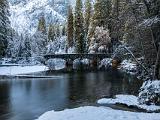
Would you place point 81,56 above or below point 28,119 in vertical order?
above

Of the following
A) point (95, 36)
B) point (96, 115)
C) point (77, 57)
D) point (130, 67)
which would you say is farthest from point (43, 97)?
point (95, 36)

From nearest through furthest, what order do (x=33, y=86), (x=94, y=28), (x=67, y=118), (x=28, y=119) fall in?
(x=67, y=118)
(x=28, y=119)
(x=33, y=86)
(x=94, y=28)

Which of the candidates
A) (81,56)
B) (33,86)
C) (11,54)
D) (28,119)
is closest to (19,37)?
(11,54)

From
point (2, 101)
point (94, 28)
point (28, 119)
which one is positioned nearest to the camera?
point (28, 119)

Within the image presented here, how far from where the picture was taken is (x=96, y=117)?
54.3 ft

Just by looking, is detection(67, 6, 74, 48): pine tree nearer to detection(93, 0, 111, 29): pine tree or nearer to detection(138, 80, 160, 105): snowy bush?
detection(93, 0, 111, 29): pine tree

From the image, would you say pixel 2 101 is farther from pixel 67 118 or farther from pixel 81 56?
pixel 81 56

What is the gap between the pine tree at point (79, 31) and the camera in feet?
245

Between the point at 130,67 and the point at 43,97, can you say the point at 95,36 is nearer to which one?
the point at 130,67

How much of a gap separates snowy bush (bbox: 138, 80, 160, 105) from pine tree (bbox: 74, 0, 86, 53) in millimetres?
52901

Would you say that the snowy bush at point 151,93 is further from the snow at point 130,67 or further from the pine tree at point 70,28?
the pine tree at point 70,28

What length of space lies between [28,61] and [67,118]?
5002 centimetres

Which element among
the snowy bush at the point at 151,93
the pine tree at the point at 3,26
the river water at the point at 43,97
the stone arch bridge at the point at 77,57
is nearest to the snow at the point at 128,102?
the snowy bush at the point at 151,93

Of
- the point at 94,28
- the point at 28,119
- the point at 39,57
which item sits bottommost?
the point at 28,119
